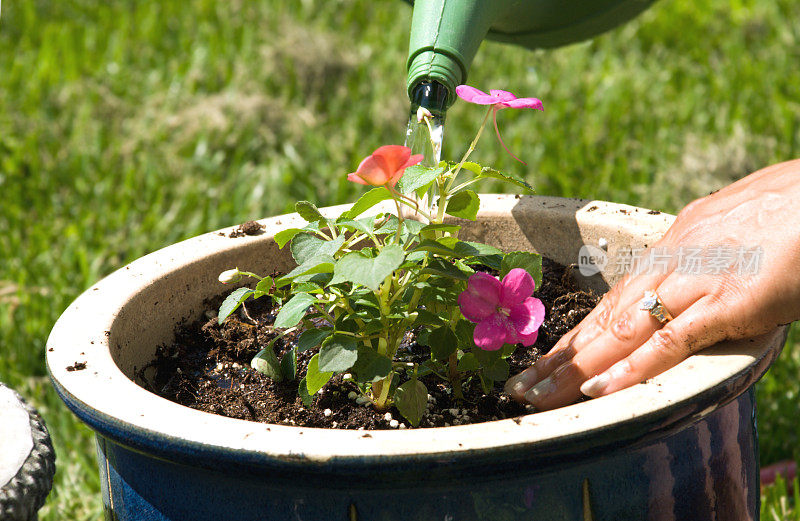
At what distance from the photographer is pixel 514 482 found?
99 centimetres

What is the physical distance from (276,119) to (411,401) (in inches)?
106

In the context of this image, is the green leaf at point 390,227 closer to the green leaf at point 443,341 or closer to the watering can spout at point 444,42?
the green leaf at point 443,341

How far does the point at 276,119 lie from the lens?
3732 mm

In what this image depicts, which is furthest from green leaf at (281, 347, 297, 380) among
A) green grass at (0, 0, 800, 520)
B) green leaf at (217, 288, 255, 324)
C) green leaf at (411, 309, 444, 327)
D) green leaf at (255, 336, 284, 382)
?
green grass at (0, 0, 800, 520)

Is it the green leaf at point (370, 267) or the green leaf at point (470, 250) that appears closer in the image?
the green leaf at point (370, 267)

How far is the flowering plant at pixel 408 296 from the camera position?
1.18 meters

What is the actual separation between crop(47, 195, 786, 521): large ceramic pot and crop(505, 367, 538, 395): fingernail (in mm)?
280

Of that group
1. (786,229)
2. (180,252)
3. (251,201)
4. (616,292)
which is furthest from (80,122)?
(786,229)

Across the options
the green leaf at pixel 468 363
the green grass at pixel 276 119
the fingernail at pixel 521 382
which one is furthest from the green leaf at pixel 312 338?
the green grass at pixel 276 119

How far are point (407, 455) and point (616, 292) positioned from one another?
634 mm

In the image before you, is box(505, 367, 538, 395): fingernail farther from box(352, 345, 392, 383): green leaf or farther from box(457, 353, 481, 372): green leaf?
box(352, 345, 392, 383): green leaf

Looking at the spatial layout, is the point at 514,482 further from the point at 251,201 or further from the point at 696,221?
the point at 251,201

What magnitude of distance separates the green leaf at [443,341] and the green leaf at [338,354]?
0.14 metres

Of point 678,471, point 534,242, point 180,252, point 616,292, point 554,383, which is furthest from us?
point 534,242
